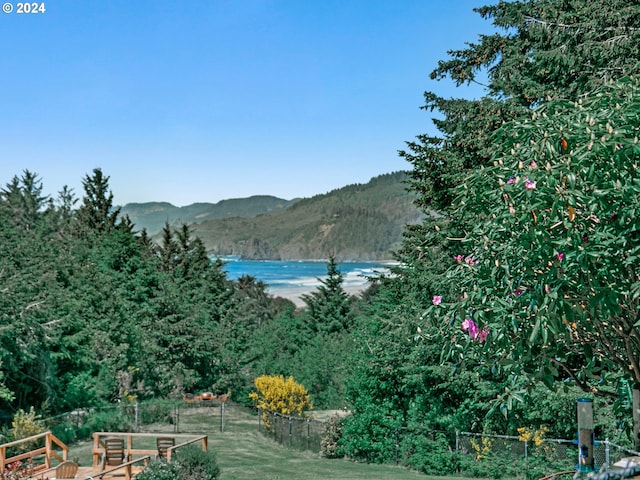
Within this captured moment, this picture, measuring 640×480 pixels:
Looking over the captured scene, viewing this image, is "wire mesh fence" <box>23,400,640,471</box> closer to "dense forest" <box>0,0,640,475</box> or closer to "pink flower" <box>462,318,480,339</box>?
"dense forest" <box>0,0,640,475</box>

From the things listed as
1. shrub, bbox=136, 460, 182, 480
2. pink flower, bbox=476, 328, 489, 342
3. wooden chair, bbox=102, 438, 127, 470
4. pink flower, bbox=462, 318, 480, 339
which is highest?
pink flower, bbox=462, 318, 480, 339

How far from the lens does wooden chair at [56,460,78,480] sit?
13.9 metres

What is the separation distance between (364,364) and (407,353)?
1692mm

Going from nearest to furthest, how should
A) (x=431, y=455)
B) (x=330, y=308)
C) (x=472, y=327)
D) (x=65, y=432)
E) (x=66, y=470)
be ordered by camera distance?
(x=472, y=327) → (x=66, y=470) → (x=431, y=455) → (x=65, y=432) → (x=330, y=308)

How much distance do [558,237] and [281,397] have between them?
22184mm

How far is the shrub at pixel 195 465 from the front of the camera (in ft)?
44.7

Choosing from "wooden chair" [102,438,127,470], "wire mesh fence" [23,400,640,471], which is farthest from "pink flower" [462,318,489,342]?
"wooden chair" [102,438,127,470]

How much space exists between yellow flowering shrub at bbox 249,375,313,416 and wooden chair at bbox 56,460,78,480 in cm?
1299

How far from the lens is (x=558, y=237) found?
254 inches

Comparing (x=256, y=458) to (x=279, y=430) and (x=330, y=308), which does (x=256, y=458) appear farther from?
(x=330, y=308)

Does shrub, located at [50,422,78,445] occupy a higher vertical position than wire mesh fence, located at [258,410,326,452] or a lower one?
higher

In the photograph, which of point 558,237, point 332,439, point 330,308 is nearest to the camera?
point 558,237

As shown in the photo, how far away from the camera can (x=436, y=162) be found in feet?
58.6

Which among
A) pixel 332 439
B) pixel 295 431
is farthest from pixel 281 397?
pixel 332 439
